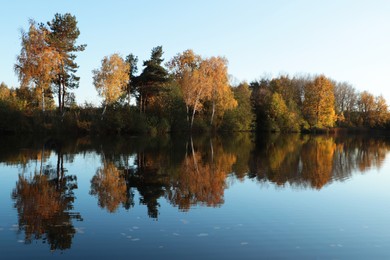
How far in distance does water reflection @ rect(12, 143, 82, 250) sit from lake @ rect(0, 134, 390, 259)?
0.10 ft

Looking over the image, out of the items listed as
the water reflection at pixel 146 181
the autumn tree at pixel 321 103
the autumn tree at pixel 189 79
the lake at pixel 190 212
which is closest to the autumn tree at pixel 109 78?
the autumn tree at pixel 189 79

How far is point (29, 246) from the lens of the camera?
788 cm

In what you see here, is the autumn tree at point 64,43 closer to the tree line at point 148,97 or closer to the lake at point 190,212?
the tree line at point 148,97

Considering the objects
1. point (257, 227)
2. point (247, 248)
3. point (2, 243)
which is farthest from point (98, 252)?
point (257, 227)

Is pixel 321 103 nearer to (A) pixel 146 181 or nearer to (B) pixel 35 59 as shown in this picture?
(B) pixel 35 59

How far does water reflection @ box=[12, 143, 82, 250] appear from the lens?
8.62m

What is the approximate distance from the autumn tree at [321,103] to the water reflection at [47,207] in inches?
2701

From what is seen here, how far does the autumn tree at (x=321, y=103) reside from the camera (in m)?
77.0

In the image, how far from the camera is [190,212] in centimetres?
1105

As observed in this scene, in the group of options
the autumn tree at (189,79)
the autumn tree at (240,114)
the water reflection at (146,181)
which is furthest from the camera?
the autumn tree at (240,114)

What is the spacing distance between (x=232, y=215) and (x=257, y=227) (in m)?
1.32

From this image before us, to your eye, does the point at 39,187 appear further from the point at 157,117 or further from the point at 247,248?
the point at 157,117

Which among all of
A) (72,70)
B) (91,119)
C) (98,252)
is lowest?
(98,252)

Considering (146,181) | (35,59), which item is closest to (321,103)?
(35,59)
